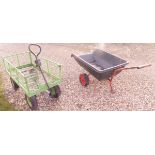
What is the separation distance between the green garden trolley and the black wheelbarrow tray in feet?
1.54

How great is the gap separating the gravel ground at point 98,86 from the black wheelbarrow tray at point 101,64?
3.6 inches

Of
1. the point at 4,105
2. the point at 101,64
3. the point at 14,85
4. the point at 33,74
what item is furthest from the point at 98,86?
the point at 4,105

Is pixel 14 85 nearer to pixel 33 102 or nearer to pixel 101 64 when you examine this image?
pixel 33 102

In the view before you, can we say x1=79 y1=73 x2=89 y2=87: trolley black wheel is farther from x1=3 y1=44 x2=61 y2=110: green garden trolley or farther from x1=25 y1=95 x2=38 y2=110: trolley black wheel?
x1=25 y1=95 x2=38 y2=110: trolley black wheel

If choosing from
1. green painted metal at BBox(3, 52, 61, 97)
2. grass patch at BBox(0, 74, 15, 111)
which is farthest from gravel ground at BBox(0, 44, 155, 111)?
green painted metal at BBox(3, 52, 61, 97)

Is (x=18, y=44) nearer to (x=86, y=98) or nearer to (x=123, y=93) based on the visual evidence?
(x=86, y=98)

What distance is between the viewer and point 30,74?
11.9 feet

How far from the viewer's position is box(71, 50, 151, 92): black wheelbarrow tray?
3547mm

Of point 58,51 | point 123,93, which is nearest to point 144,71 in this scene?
point 123,93

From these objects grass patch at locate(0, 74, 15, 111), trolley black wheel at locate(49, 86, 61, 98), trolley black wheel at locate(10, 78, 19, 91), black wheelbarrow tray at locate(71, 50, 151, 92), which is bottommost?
grass patch at locate(0, 74, 15, 111)

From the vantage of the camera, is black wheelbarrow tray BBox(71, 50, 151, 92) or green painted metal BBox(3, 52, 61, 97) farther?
black wheelbarrow tray BBox(71, 50, 151, 92)

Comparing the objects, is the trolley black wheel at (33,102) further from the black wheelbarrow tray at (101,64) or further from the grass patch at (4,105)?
the black wheelbarrow tray at (101,64)

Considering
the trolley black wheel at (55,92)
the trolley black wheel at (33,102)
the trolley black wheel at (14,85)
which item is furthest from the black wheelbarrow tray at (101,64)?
the trolley black wheel at (14,85)
